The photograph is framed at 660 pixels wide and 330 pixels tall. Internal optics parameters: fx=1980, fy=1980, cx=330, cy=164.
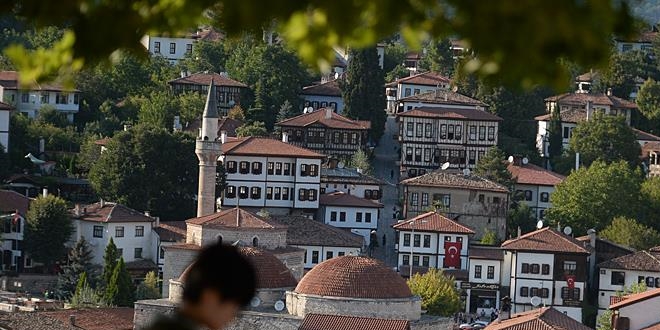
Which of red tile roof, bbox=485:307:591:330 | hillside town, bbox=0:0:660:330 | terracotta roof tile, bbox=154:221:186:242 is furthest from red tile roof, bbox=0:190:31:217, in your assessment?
red tile roof, bbox=485:307:591:330

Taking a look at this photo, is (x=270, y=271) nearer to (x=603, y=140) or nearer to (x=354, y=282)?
(x=354, y=282)

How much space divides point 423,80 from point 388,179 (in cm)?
1341

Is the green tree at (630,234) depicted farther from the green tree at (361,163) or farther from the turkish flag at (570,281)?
the green tree at (361,163)

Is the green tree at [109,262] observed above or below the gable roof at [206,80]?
below

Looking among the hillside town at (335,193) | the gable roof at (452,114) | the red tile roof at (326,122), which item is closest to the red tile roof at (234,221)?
the hillside town at (335,193)

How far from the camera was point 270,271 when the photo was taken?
5072 centimetres

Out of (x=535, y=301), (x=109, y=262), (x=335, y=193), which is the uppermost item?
(x=335, y=193)

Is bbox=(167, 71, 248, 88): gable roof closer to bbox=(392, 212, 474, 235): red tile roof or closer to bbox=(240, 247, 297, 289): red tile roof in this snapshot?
bbox=(392, 212, 474, 235): red tile roof

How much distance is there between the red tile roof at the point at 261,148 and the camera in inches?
2852

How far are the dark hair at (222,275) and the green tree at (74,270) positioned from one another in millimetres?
53253

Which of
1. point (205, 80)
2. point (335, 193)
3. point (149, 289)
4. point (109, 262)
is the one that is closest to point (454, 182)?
point (335, 193)

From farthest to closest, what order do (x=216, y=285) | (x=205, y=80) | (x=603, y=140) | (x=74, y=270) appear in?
(x=205, y=80)
(x=603, y=140)
(x=74, y=270)
(x=216, y=285)

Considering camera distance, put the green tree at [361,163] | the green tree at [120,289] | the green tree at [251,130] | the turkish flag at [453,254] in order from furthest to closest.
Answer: the green tree at [361,163], the green tree at [251,130], the turkish flag at [453,254], the green tree at [120,289]

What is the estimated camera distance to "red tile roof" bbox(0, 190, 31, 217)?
216ft
